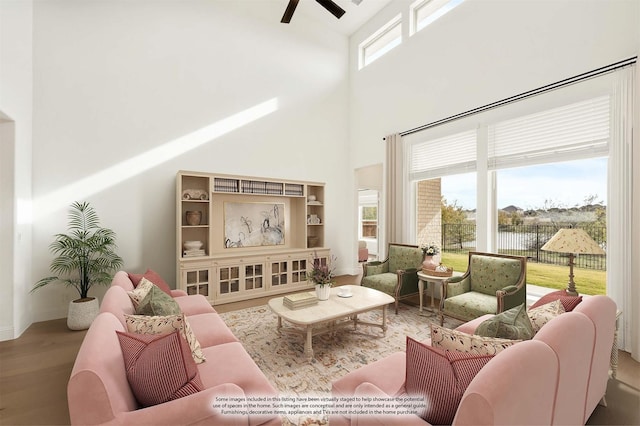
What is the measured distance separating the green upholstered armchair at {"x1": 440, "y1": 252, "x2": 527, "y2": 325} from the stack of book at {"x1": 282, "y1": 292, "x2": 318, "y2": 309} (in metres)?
1.57

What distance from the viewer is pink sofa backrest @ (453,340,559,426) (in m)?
0.97

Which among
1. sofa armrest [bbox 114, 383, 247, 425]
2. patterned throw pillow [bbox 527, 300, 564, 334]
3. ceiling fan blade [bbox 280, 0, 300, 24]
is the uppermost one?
ceiling fan blade [bbox 280, 0, 300, 24]

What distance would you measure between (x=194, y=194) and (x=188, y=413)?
380 centimetres

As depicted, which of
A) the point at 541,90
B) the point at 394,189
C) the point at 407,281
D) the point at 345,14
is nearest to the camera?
the point at 541,90

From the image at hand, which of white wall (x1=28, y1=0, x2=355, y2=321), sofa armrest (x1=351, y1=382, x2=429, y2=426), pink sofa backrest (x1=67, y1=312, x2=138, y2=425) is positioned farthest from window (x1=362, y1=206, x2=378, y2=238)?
pink sofa backrest (x1=67, y1=312, x2=138, y2=425)

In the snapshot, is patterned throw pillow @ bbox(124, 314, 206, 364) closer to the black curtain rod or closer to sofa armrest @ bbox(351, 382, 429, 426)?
sofa armrest @ bbox(351, 382, 429, 426)

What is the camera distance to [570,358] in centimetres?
138

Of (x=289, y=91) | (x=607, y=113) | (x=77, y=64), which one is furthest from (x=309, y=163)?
(x=607, y=113)

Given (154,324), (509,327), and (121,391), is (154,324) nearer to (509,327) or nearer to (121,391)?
(121,391)

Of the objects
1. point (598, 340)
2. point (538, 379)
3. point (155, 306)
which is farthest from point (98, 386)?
point (598, 340)

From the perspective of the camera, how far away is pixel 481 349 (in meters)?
1.29

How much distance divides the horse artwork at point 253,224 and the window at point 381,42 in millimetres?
3780

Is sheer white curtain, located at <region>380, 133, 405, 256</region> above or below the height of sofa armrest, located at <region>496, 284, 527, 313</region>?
above

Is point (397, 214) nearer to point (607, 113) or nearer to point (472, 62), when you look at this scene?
point (472, 62)
